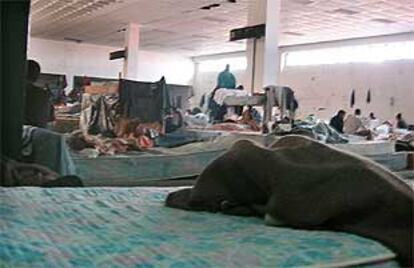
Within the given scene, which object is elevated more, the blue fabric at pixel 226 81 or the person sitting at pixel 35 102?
the blue fabric at pixel 226 81

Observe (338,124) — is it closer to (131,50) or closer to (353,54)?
(353,54)

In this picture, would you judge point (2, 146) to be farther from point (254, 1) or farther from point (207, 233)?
point (254, 1)

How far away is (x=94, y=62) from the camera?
16.9 metres

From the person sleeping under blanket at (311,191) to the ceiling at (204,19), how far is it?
7.78 metres

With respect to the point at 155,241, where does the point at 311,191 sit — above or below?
above

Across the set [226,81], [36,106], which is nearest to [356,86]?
[226,81]

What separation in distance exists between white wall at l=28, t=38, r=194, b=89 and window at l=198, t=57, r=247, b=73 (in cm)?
50

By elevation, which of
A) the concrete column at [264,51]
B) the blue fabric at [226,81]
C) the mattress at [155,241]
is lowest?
the mattress at [155,241]

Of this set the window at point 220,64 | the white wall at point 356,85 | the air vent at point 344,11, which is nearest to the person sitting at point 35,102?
the air vent at point 344,11

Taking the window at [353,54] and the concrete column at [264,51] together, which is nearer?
the concrete column at [264,51]

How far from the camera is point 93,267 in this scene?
1074 mm

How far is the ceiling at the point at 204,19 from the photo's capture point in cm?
990

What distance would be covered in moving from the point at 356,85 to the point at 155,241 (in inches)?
474

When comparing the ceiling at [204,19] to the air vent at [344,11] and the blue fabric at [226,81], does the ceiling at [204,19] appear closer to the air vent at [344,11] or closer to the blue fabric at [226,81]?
the air vent at [344,11]
